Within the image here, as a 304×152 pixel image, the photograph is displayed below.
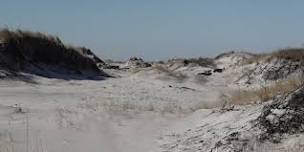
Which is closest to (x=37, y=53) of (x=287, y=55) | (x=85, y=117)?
(x=287, y=55)

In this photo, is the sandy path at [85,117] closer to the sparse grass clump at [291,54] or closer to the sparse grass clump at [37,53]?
the sparse grass clump at [37,53]

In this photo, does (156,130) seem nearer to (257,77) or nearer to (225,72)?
(257,77)

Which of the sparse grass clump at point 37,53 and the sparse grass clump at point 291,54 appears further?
the sparse grass clump at point 291,54

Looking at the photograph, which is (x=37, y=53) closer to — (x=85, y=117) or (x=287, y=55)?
(x=287, y=55)

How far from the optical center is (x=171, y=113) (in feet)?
38.3

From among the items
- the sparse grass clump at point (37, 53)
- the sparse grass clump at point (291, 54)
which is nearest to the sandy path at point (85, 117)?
the sparse grass clump at point (37, 53)

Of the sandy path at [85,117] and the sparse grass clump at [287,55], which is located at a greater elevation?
the sparse grass clump at [287,55]

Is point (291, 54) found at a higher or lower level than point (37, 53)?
lower

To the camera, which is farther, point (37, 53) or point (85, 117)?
point (37, 53)

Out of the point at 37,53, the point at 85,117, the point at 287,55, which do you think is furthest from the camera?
the point at 287,55

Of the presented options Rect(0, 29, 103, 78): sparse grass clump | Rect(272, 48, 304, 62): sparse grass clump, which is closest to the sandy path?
Rect(0, 29, 103, 78): sparse grass clump

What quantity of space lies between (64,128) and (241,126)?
9.09 feet

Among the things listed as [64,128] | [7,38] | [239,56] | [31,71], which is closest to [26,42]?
[7,38]

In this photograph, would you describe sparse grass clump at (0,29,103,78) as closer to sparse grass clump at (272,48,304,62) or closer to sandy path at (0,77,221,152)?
sandy path at (0,77,221,152)
